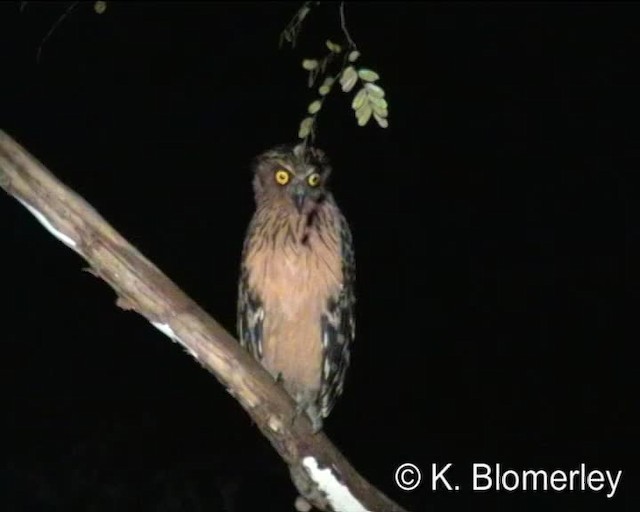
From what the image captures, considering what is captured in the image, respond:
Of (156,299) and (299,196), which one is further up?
(299,196)

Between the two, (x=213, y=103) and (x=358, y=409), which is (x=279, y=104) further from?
(x=358, y=409)

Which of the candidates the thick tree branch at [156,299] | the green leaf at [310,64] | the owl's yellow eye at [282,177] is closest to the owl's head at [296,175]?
the owl's yellow eye at [282,177]

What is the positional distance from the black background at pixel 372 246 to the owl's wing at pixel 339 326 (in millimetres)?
1235

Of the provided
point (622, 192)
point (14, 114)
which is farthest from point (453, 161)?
point (14, 114)

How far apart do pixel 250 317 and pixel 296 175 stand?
0.36 meters

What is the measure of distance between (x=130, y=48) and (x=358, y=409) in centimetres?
162

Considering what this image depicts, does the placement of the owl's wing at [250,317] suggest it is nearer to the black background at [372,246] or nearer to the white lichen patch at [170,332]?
the white lichen patch at [170,332]

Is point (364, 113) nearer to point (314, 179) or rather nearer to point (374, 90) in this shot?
point (374, 90)

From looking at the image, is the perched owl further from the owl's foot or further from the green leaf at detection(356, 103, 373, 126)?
the green leaf at detection(356, 103, 373, 126)

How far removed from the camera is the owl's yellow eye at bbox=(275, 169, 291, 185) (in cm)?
235

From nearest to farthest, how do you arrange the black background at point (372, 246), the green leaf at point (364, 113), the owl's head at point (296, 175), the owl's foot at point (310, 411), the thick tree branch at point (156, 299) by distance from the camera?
the green leaf at point (364, 113) → the thick tree branch at point (156, 299) → the owl's foot at point (310, 411) → the owl's head at point (296, 175) → the black background at point (372, 246)

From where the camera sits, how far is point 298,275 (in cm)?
232

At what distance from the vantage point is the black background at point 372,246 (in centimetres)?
355

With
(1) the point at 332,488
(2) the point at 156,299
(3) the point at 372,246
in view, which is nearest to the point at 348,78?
(2) the point at 156,299
